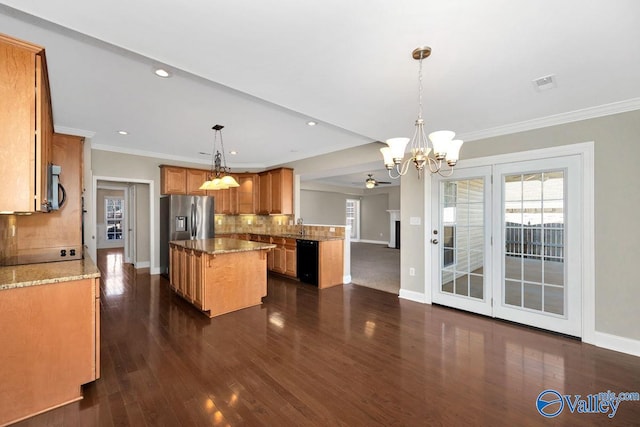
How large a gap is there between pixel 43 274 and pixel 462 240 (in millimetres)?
4468

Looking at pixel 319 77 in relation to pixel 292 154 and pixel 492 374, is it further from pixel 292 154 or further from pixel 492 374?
pixel 292 154

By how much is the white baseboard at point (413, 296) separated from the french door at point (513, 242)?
0.57 feet

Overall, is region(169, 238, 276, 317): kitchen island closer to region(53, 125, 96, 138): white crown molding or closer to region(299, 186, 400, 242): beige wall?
region(53, 125, 96, 138): white crown molding

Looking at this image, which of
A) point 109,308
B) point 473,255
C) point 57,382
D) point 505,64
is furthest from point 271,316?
point 505,64

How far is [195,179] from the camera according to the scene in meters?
6.23

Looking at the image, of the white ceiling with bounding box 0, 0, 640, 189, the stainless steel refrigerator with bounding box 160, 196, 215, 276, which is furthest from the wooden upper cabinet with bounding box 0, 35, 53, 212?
the stainless steel refrigerator with bounding box 160, 196, 215, 276

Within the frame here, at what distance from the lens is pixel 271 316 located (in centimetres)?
357

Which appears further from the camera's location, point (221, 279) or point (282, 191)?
point (282, 191)

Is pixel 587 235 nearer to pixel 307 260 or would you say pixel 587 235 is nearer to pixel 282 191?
pixel 307 260

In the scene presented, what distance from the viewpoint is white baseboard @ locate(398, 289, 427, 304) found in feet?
13.7

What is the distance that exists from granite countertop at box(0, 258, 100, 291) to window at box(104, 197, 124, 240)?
941cm

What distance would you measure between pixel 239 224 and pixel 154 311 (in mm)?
3780

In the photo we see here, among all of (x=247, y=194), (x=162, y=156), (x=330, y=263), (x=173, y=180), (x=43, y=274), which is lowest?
(x=330, y=263)

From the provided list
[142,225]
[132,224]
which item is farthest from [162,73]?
[132,224]
